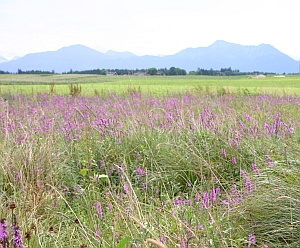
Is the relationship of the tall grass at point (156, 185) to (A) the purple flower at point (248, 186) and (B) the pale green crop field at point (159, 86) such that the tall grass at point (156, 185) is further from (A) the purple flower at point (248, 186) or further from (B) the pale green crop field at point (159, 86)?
(B) the pale green crop field at point (159, 86)

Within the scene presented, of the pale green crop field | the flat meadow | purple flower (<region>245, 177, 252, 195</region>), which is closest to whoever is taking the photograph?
the flat meadow

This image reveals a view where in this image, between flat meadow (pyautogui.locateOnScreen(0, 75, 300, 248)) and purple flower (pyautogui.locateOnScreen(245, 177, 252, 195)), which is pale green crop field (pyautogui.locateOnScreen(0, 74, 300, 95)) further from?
→ purple flower (pyautogui.locateOnScreen(245, 177, 252, 195))

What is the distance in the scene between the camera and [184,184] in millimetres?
3750

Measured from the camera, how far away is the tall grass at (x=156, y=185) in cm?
216

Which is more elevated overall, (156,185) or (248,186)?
(248,186)

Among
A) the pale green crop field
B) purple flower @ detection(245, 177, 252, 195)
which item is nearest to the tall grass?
purple flower @ detection(245, 177, 252, 195)

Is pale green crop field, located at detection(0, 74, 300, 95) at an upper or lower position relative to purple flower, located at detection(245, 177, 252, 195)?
upper

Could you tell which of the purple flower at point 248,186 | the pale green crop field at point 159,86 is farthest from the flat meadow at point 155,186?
the pale green crop field at point 159,86

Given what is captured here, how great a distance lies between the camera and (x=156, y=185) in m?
3.41

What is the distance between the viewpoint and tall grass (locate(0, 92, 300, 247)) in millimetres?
2156

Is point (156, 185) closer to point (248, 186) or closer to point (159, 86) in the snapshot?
point (248, 186)

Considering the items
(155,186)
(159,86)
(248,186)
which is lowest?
(155,186)

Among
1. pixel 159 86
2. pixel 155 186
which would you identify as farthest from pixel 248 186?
pixel 159 86

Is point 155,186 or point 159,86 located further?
point 159,86
